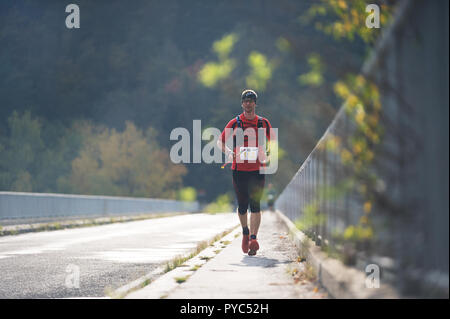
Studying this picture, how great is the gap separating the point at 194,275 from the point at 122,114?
95944 mm

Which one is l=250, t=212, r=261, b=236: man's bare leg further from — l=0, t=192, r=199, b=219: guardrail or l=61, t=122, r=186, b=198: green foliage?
l=61, t=122, r=186, b=198: green foliage

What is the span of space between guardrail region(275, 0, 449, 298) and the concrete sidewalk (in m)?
1.64

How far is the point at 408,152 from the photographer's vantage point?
3283 mm

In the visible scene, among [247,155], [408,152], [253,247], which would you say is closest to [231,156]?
[247,155]

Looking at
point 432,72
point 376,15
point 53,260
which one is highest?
point 376,15

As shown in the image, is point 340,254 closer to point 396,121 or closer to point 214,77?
point 396,121

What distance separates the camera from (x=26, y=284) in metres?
7.12

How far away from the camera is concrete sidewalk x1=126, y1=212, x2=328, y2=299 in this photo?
204 inches

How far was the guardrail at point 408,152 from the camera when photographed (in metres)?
3.20

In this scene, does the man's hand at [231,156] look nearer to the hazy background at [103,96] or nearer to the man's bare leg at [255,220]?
the man's bare leg at [255,220]

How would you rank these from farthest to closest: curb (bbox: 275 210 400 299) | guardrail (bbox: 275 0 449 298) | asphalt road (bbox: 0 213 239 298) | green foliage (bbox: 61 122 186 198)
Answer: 1. green foliage (bbox: 61 122 186 198)
2. asphalt road (bbox: 0 213 239 298)
3. curb (bbox: 275 210 400 299)
4. guardrail (bbox: 275 0 449 298)

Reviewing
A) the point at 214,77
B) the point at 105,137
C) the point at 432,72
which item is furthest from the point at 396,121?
the point at 105,137

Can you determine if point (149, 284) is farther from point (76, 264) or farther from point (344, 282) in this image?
point (76, 264)

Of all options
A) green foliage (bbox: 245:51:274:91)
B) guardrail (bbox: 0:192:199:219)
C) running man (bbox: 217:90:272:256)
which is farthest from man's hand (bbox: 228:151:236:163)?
guardrail (bbox: 0:192:199:219)
